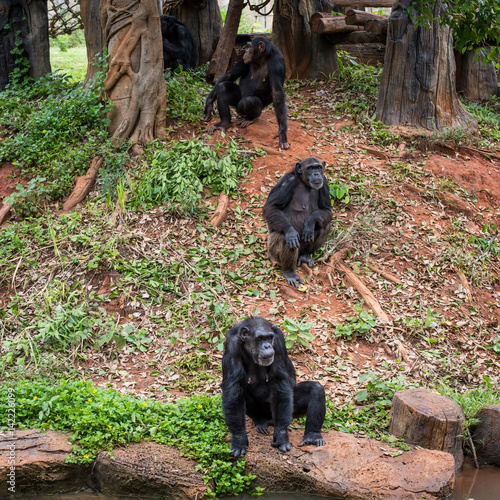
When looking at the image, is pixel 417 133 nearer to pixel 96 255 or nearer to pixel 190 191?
pixel 190 191

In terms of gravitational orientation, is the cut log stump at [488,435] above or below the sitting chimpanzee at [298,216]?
below

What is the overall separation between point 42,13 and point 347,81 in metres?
6.21

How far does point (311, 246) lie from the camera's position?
8.03 metres

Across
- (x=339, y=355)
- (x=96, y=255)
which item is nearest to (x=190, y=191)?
(x=96, y=255)

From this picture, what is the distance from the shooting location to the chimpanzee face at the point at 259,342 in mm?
4720

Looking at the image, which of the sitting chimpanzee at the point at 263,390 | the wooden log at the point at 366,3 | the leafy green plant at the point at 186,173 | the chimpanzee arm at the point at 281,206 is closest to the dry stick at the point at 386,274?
the chimpanzee arm at the point at 281,206

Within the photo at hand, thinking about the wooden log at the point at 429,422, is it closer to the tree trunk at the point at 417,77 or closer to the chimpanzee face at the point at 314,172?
the chimpanzee face at the point at 314,172

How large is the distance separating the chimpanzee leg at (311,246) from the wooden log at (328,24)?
583 cm

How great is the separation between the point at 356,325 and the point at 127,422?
3.07m

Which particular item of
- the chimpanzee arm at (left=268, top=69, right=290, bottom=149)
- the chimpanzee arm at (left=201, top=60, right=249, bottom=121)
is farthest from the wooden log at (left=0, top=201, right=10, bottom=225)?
the chimpanzee arm at (left=268, top=69, right=290, bottom=149)

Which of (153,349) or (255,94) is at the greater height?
(255,94)

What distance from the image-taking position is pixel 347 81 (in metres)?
12.5

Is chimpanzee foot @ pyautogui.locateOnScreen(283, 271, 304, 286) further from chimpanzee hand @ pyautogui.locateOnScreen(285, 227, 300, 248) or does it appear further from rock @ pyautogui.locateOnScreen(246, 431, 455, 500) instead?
rock @ pyautogui.locateOnScreen(246, 431, 455, 500)

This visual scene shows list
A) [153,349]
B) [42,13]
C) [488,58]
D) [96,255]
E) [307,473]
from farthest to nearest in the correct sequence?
1. [42,13]
2. [488,58]
3. [96,255]
4. [153,349]
5. [307,473]
